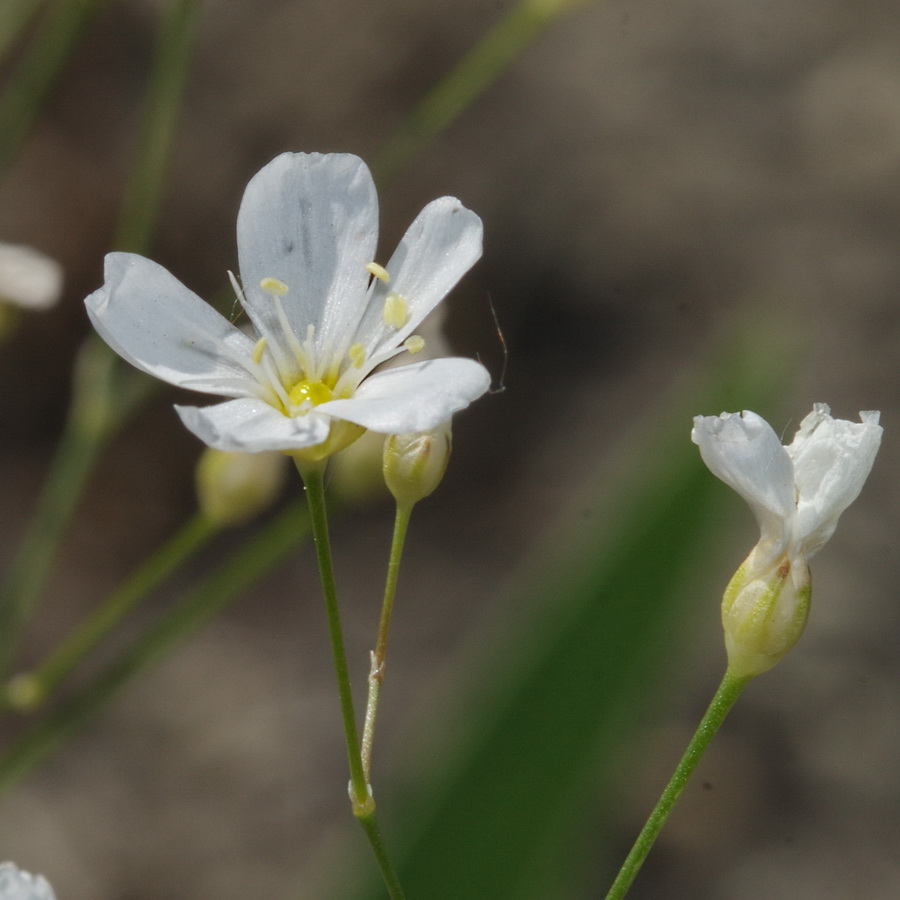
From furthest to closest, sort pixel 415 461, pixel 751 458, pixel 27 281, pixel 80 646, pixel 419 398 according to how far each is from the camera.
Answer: pixel 80 646 → pixel 27 281 → pixel 415 461 → pixel 751 458 → pixel 419 398

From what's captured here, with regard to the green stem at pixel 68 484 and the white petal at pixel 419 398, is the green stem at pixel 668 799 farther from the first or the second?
the green stem at pixel 68 484

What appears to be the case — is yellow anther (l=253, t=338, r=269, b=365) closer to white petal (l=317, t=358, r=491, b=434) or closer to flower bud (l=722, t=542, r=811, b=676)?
white petal (l=317, t=358, r=491, b=434)

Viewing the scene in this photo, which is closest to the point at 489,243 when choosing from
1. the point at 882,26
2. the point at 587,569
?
the point at 882,26

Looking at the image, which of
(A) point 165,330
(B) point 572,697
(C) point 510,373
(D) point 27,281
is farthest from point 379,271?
(C) point 510,373

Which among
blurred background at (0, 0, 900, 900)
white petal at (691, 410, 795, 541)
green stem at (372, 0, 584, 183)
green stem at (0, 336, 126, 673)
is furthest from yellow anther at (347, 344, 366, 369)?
blurred background at (0, 0, 900, 900)

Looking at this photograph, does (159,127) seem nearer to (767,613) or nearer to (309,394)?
(309,394)

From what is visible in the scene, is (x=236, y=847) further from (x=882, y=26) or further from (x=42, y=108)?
(x=882, y=26)

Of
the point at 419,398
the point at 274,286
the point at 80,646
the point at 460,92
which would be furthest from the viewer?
the point at 460,92
